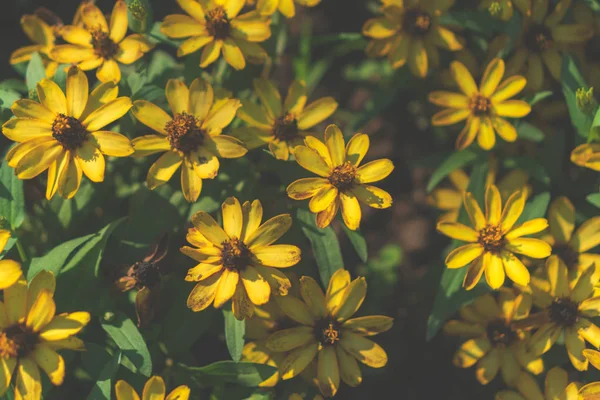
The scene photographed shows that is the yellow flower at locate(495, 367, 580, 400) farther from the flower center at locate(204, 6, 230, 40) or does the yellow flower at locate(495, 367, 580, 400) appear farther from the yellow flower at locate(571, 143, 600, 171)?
the flower center at locate(204, 6, 230, 40)

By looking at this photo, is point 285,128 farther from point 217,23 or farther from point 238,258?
point 238,258

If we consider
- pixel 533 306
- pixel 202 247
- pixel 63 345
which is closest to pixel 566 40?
pixel 533 306

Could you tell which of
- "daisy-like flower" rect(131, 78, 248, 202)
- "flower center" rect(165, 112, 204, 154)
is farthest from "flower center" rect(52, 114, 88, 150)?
"flower center" rect(165, 112, 204, 154)

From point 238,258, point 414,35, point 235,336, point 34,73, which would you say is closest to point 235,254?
point 238,258

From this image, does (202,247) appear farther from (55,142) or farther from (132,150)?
(55,142)

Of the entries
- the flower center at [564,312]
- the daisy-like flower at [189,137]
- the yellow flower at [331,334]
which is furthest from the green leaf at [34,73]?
the flower center at [564,312]

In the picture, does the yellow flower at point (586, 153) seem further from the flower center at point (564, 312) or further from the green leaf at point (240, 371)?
the green leaf at point (240, 371)
